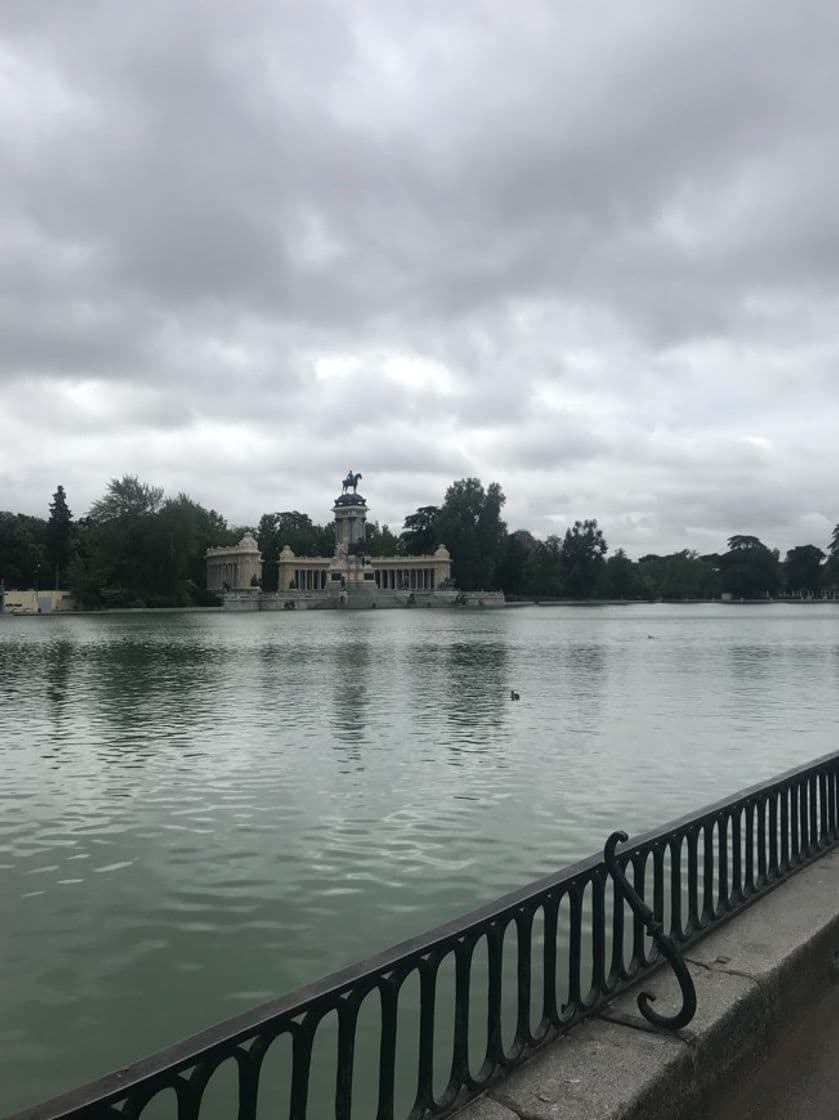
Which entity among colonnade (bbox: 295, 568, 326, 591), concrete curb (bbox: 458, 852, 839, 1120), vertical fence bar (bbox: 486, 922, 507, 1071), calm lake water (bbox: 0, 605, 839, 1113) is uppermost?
colonnade (bbox: 295, 568, 326, 591)

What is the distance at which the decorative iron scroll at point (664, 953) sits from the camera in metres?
3.86

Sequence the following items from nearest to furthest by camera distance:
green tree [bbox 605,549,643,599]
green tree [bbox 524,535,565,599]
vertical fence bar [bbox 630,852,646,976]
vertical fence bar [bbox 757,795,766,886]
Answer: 1. vertical fence bar [bbox 630,852,646,976]
2. vertical fence bar [bbox 757,795,766,886]
3. green tree [bbox 524,535,565,599]
4. green tree [bbox 605,549,643,599]

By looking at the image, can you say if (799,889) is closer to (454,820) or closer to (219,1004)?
(219,1004)

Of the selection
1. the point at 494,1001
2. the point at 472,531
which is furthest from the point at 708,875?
the point at 472,531

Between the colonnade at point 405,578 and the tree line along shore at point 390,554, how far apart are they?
16.4 ft

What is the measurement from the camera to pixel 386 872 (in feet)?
28.4

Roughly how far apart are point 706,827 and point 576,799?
256 inches

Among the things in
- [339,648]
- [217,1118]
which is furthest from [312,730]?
[339,648]

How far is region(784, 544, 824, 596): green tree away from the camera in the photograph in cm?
17300

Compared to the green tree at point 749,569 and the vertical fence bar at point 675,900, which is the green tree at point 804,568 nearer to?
the green tree at point 749,569

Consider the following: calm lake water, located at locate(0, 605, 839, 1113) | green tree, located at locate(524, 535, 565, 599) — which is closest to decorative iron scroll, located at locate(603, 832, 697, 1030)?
calm lake water, located at locate(0, 605, 839, 1113)

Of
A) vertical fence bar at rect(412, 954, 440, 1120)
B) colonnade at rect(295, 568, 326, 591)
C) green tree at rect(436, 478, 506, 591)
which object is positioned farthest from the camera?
colonnade at rect(295, 568, 326, 591)

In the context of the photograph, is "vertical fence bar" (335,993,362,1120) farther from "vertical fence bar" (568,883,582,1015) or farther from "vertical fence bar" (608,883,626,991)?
"vertical fence bar" (608,883,626,991)

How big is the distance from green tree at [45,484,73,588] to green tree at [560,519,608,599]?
2956 inches
